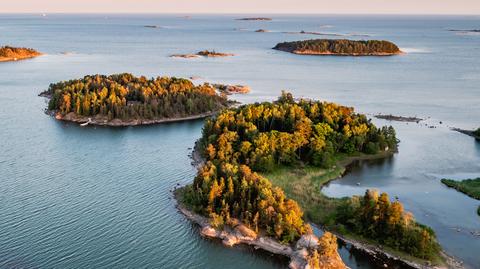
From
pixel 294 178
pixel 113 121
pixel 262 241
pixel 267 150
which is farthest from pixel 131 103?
pixel 262 241

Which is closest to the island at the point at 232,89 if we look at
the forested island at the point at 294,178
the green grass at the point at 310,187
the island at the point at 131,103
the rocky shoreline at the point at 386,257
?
the island at the point at 131,103

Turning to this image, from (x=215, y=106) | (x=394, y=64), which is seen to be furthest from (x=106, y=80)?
(x=394, y=64)

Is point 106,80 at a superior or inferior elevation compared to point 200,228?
superior

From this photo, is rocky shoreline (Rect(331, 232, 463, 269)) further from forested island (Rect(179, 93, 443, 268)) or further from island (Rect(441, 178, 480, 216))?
island (Rect(441, 178, 480, 216))

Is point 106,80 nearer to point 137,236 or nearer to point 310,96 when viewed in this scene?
point 310,96

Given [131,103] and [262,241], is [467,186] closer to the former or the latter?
[262,241]

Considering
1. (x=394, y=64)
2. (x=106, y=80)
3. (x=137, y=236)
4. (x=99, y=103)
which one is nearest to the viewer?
(x=137, y=236)

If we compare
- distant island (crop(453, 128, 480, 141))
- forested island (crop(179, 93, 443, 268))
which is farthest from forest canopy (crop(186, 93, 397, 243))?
distant island (crop(453, 128, 480, 141))
